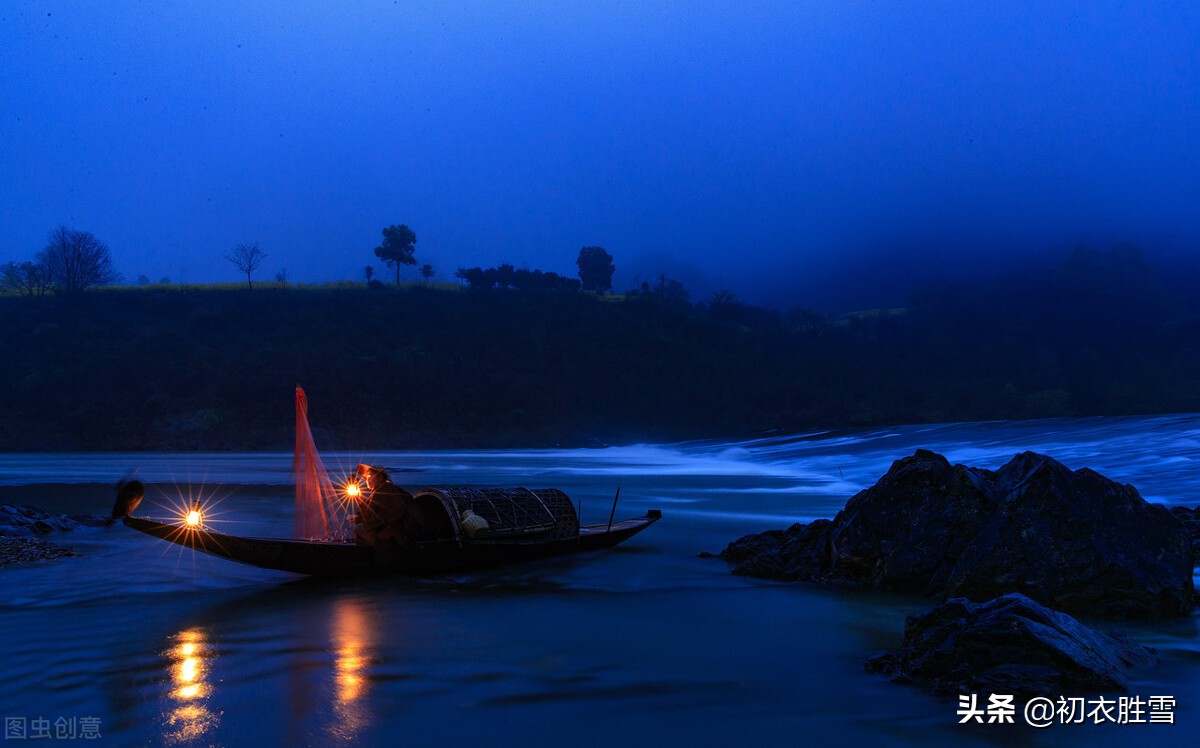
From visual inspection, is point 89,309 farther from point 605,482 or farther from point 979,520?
point 979,520

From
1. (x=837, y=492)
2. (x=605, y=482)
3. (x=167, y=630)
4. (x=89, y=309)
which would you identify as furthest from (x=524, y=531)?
(x=89, y=309)

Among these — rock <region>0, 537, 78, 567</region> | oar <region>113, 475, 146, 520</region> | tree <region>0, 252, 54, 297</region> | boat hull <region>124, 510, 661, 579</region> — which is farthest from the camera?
tree <region>0, 252, 54, 297</region>

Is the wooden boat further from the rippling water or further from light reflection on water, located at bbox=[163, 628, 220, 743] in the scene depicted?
light reflection on water, located at bbox=[163, 628, 220, 743]

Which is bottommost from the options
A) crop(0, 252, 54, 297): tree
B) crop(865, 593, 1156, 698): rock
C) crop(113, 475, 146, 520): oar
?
crop(865, 593, 1156, 698): rock

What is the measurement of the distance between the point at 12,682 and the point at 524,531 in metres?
8.03

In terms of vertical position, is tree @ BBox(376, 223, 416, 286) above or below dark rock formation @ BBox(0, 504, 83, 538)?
above

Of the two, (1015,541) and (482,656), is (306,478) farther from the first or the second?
(1015,541)

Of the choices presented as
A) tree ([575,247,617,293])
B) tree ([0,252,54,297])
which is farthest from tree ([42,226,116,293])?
tree ([575,247,617,293])

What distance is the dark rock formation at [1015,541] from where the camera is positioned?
1170 cm

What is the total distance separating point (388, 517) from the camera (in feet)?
46.6

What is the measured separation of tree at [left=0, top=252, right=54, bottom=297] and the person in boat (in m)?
106

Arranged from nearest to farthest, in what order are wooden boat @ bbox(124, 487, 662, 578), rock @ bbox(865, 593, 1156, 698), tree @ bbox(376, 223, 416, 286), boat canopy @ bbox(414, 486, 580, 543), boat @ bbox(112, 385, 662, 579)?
rock @ bbox(865, 593, 1156, 698), wooden boat @ bbox(124, 487, 662, 578), boat @ bbox(112, 385, 662, 579), boat canopy @ bbox(414, 486, 580, 543), tree @ bbox(376, 223, 416, 286)

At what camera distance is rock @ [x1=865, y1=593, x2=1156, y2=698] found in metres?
8.27

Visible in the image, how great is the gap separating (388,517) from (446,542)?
101cm
